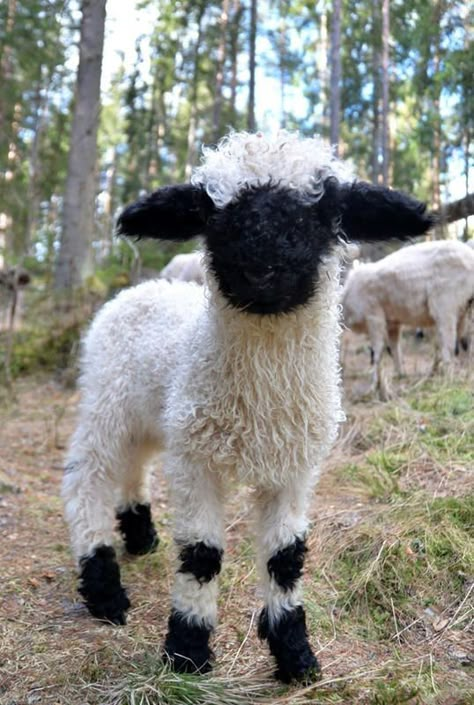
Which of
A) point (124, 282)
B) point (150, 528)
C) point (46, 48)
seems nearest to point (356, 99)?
point (46, 48)

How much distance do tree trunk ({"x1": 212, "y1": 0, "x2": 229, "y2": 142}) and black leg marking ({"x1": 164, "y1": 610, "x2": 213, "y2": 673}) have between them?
638 inches

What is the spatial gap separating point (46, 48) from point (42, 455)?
1129 centimetres

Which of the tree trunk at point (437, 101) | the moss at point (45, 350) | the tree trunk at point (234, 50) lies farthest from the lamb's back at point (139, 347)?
the tree trunk at point (234, 50)

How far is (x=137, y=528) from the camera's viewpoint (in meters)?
4.58

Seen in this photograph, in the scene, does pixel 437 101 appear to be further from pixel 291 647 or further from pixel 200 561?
pixel 291 647

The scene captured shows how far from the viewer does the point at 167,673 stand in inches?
113

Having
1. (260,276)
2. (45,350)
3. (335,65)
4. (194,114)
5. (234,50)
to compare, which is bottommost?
(45,350)

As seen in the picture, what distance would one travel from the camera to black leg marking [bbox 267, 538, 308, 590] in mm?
3092

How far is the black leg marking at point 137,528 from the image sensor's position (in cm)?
457

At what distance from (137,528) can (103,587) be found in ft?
2.80

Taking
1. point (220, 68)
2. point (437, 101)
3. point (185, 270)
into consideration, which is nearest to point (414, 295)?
point (437, 101)

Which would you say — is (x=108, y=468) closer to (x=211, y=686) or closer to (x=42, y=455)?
(x=211, y=686)

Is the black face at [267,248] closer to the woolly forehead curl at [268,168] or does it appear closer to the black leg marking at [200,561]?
the woolly forehead curl at [268,168]

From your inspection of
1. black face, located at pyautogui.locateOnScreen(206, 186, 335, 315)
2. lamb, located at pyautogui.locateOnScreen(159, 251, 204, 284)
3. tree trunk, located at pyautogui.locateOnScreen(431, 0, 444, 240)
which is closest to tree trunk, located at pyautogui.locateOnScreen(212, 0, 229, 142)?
lamb, located at pyautogui.locateOnScreen(159, 251, 204, 284)
